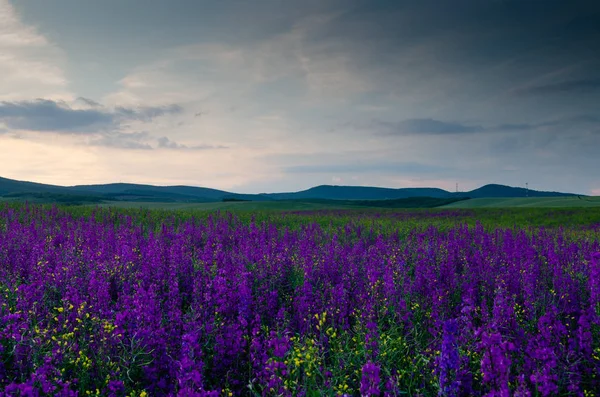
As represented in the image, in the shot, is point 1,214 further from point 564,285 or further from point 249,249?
point 564,285

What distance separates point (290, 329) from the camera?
543 cm

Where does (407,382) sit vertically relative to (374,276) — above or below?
below

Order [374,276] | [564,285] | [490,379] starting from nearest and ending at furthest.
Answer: [490,379] < [374,276] < [564,285]

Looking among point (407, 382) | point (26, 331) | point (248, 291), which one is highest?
point (248, 291)

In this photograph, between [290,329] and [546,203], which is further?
[546,203]

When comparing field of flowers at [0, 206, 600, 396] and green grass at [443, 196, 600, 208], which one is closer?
field of flowers at [0, 206, 600, 396]

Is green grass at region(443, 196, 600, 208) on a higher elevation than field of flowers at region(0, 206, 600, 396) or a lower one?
higher

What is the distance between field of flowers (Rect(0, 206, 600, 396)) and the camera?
3582mm

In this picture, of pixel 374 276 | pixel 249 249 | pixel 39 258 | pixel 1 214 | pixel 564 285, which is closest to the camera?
pixel 374 276

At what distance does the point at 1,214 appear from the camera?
61.5 ft

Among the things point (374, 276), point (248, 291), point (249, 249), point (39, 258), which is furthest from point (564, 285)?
point (39, 258)

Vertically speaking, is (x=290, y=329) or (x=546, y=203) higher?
(x=546, y=203)

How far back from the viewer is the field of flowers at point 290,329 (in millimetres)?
3582

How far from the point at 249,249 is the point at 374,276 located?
376 centimetres
